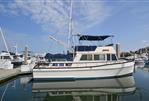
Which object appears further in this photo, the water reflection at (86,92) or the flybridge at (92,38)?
the flybridge at (92,38)

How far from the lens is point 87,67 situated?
24.5m

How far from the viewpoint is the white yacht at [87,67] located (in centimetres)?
2455

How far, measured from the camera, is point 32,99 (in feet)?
52.2

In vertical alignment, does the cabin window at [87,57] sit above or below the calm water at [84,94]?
above

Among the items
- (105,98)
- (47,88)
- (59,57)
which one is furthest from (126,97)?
(59,57)

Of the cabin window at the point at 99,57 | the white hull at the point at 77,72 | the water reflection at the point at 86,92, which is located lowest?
the water reflection at the point at 86,92

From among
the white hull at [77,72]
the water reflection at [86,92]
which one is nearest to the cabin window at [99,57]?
the white hull at [77,72]

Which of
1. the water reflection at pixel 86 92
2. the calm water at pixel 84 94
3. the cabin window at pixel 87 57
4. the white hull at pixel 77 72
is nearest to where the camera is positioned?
the calm water at pixel 84 94

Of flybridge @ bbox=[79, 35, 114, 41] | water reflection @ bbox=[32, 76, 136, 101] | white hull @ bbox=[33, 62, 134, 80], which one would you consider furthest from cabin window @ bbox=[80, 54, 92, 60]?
water reflection @ bbox=[32, 76, 136, 101]

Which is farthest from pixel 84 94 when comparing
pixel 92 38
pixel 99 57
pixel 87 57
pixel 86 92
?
pixel 92 38

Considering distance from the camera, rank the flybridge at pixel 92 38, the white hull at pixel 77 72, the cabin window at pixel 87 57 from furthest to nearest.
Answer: the flybridge at pixel 92 38, the cabin window at pixel 87 57, the white hull at pixel 77 72

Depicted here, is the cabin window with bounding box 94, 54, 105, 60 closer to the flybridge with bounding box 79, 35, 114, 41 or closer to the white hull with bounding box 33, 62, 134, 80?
the white hull with bounding box 33, 62, 134, 80

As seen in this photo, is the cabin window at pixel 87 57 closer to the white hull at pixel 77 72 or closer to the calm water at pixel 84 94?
the white hull at pixel 77 72

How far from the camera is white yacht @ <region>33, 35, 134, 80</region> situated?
24.5 metres
